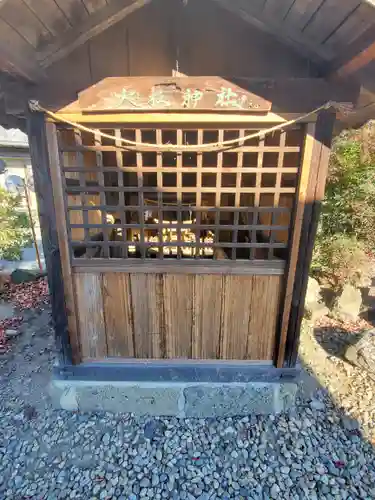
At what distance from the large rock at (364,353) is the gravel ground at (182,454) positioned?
1.85ft

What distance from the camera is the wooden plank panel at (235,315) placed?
2.77 meters

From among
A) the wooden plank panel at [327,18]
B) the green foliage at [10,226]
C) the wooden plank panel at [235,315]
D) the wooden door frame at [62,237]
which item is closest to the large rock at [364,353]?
the wooden door frame at [62,237]

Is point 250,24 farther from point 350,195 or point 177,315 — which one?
point 350,195

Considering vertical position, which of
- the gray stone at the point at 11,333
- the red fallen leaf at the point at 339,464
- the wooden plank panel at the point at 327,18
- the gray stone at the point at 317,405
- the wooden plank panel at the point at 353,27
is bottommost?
the red fallen leaf at the point at 339,464

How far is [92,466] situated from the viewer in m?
2.59

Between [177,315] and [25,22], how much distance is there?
2519 millimetres

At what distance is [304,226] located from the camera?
8.45 feet


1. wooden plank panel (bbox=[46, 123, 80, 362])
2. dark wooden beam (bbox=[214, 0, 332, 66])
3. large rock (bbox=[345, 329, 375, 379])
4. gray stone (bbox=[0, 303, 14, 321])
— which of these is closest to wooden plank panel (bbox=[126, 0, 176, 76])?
dark wooden beam (bbox=[214, 0, 332, 66])

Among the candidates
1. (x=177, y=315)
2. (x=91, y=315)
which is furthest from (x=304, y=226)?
(x=91, y=315)

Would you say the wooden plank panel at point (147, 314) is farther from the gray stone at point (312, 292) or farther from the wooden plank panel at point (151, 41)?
the gray stone at point (312, 292)

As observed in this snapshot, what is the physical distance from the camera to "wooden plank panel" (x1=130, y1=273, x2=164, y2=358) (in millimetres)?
2775

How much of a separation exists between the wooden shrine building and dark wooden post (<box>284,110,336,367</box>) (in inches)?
0.4

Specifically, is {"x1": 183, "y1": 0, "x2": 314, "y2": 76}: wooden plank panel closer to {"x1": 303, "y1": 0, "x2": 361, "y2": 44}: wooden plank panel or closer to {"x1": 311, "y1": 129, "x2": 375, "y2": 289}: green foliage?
{"x1": 303, "y1": 0, "x2": 361, "y2": 44}: wooden plank panel

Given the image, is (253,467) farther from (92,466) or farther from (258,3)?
(258,3)
